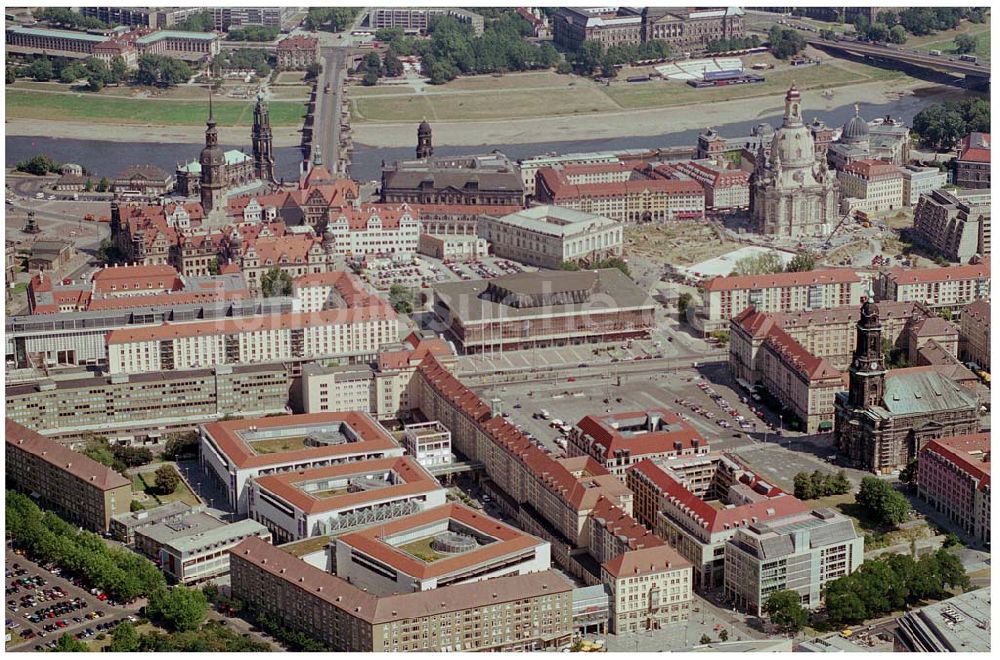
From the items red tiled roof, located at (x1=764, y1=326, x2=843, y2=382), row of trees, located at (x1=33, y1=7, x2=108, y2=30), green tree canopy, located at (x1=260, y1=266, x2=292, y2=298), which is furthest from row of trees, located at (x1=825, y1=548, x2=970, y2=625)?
row of trees, located at (x1=33, y1=7, x2=108, y2=30)

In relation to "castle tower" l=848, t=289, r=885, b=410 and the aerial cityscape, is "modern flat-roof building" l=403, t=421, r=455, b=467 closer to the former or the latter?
the aerial cityscape

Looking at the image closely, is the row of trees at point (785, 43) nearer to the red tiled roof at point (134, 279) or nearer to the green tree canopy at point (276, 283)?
the green tree canopy at point (276, 283)

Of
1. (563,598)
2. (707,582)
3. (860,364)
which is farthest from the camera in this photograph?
(860,364)

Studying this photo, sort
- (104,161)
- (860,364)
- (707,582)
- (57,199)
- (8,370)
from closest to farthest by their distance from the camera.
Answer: (707,582)
(860,364)
(8,370)
(57,199)
(104,161)

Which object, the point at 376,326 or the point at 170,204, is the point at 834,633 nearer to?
the point at 376,326

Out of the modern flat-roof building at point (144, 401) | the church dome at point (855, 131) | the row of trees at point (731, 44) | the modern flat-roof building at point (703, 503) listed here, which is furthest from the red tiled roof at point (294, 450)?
the row of trees at point (731, 44)

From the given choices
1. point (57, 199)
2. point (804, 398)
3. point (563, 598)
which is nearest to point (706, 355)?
point (804, 398)
